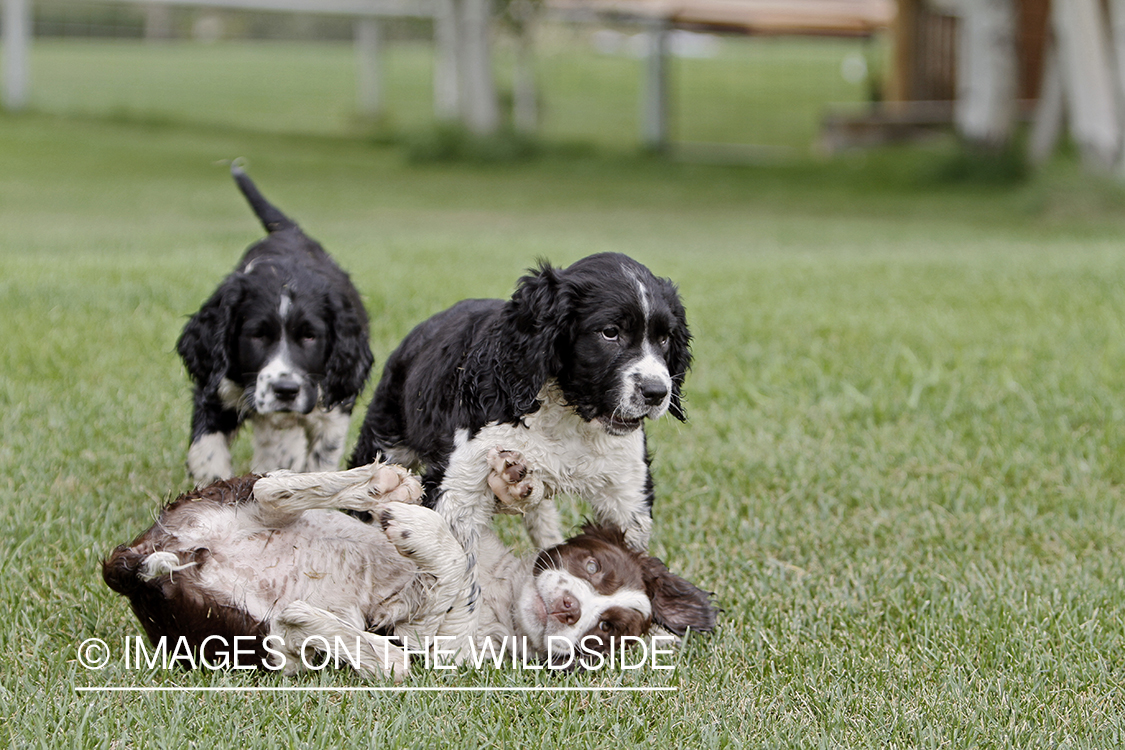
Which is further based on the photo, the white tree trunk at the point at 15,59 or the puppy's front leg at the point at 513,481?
the white tree trunk at the point at 15,59

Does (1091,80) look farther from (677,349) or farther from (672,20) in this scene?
(677,349)

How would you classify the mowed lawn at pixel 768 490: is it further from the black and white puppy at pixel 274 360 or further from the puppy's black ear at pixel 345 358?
the puppy's black ear at pixel 345 358

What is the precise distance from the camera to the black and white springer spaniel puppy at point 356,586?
11.0ft

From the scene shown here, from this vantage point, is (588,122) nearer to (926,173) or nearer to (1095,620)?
(926,173)

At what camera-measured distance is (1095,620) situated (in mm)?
3879

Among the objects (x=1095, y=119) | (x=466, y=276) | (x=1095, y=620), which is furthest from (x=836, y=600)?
(x=1095, y=119)

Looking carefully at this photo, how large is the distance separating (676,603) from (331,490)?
1.12m

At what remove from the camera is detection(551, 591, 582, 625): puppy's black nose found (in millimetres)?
3545

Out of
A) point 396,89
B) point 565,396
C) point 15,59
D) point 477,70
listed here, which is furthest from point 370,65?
point 565,396

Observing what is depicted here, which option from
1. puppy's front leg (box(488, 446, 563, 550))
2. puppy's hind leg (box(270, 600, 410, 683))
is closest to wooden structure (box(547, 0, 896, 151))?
puppy's front leg (box(488, 446, 563, 550))

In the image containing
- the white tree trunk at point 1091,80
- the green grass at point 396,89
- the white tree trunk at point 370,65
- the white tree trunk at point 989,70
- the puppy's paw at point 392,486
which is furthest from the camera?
the white tree trunk at point 370,65

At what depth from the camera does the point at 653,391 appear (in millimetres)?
3523

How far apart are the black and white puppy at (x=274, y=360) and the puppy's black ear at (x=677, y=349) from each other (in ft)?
4.98

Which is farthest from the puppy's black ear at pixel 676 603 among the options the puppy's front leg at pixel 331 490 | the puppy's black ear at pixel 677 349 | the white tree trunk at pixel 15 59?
the white tree trunk at pixel 15 59
